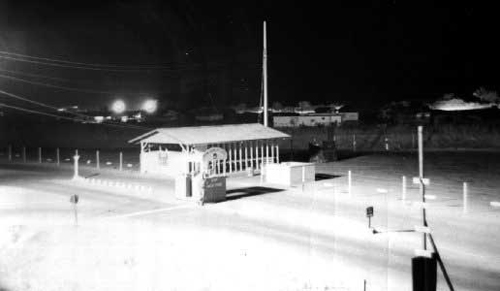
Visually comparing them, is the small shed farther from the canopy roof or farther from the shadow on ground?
the shadow on ground

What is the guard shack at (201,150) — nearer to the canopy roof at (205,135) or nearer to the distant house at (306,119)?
the canopy roof at (205,135)

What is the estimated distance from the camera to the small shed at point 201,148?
1307 inches

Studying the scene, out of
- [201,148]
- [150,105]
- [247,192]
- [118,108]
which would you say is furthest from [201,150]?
[150,105]

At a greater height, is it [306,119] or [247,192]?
[306,119]

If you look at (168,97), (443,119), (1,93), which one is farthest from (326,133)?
(168,97)

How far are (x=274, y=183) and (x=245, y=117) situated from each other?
60.4 m

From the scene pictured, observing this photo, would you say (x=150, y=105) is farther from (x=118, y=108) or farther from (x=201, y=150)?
(x=201, y=150)

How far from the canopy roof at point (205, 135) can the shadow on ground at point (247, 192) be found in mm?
5634

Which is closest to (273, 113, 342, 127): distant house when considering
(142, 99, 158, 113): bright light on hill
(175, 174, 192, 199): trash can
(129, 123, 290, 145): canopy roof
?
(142, 99, 158, 113): bright light on hill

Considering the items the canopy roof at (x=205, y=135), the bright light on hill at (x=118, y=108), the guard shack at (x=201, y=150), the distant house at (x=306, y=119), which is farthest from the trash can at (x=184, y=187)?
the bright light on hill at (x=118, y=108)

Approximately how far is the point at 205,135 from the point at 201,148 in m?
1.46

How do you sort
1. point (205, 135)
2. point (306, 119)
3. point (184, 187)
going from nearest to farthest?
1. point (184, 187)
2. point (205, 135)
3. point (306, 119)

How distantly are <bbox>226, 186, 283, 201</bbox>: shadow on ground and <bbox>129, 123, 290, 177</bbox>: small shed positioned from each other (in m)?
4.37

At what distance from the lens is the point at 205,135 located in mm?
34625
